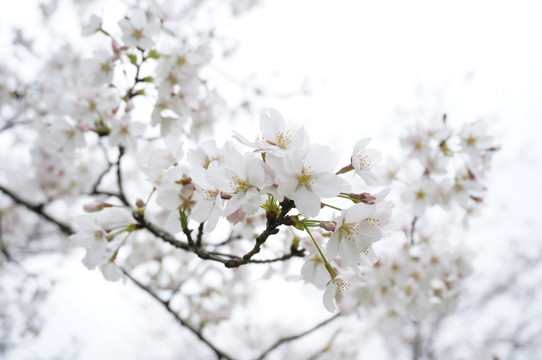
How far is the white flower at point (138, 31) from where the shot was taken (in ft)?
5.64

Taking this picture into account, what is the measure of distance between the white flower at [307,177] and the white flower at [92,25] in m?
1.48

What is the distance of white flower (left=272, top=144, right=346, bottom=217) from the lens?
84 cm

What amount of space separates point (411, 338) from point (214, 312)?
371 inches

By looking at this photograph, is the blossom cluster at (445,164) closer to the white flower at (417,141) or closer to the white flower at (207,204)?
the white flower at (417,141)

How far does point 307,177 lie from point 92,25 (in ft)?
5.22

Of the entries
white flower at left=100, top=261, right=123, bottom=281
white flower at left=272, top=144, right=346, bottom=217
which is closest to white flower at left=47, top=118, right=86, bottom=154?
white flower at left=100, top=261, right=123, bottom=281

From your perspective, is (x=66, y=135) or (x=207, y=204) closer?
(x=207, y=204)

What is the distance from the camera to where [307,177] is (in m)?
0.88

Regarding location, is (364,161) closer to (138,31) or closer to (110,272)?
(110,272)

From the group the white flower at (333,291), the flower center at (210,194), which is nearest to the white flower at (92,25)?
the flower center at (210,194)

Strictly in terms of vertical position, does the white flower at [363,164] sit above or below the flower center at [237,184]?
below

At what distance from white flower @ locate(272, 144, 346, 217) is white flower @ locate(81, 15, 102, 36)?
4.87ft

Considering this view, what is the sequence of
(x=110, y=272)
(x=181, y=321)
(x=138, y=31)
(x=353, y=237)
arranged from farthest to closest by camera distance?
(x=181, y=321) < (x=138, y=31) < (x=110, y=272) < (x=353, y=237)

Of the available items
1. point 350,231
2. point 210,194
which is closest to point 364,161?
point 350,231
